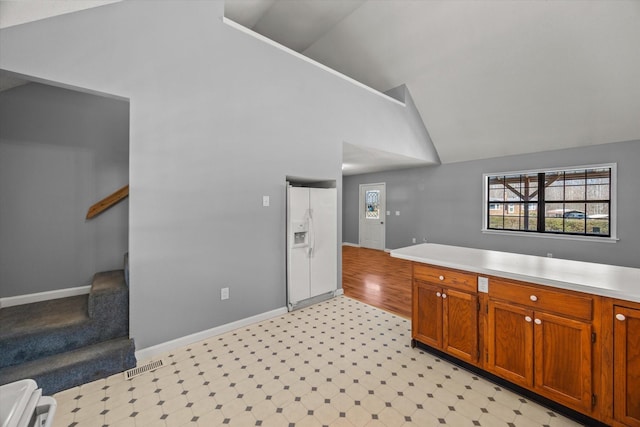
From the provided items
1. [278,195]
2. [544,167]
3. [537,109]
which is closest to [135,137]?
[278,195]

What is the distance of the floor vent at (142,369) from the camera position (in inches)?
85.2

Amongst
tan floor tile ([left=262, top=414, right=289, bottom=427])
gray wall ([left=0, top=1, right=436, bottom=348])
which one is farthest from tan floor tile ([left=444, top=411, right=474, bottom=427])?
gray wall ([left=0, top=1, right=436, bottom=348])

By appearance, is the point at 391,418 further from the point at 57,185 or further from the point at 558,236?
the point at 558,236

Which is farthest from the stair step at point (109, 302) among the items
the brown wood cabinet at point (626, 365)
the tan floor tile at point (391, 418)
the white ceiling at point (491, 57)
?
the white ceiling at point (491, 57)

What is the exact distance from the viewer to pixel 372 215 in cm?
816

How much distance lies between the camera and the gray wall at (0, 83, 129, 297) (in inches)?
109

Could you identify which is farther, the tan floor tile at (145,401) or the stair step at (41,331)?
the stair step at (41,331)

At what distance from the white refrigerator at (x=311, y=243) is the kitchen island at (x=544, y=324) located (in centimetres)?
155

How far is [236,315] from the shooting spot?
2973 mm

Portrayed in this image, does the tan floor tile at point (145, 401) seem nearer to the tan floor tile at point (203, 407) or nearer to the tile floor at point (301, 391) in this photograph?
the tile floor at point (301, 391)

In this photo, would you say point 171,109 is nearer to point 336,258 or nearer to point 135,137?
point 135,137

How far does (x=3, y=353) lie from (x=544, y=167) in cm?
781

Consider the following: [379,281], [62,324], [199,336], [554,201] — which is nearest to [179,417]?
[199,336]

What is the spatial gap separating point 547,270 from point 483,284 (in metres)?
0.41
